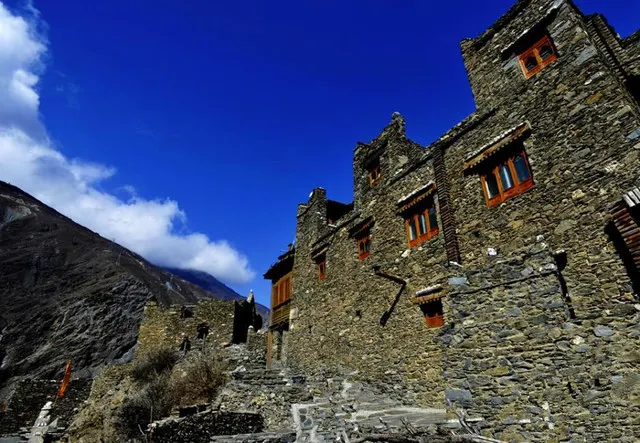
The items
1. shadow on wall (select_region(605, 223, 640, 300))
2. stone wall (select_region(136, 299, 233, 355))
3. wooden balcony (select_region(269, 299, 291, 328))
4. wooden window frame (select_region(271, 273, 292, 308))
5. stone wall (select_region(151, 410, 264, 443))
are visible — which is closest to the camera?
shadow on wall (select_region(605, 223, 640, 300))

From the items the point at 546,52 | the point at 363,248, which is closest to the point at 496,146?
the point at 546,52

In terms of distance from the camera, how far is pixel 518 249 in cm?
913

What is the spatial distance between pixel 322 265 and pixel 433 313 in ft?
26.2

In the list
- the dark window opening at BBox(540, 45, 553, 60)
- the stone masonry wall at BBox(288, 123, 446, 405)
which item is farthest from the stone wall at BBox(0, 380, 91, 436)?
the dark window opening at BBox(540, 45, 553, 60)

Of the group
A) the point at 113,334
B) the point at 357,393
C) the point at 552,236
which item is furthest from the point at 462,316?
the point at 113,334

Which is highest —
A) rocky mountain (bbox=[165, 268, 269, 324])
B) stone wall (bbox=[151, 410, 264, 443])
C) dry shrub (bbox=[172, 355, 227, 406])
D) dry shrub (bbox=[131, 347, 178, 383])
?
rocky mountain (bbox=[165, 268, 269, 324])

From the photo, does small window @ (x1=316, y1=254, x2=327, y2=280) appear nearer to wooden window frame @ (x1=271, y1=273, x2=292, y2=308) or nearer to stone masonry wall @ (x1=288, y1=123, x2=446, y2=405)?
stone masonry wall @ (x1=288, y1=123, x2=446, y2=405)

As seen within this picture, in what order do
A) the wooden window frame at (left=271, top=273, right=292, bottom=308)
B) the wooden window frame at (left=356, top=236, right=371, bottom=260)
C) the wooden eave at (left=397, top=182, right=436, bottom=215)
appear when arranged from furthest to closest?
the wooden window frame at (left=271, top=273, right=292, bottom=308) < the wooden window frame at (left=356, top=236, right=371, bottom=260) < the wooden eave at (left=397, top=182, right=436, bottom=215)

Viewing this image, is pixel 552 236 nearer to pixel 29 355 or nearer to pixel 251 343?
pixel 251 343

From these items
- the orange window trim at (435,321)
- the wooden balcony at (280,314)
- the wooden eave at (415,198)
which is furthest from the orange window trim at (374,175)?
the wooden balcony at (280,314)

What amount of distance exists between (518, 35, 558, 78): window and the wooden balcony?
54.4 feet

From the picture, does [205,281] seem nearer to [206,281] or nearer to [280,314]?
[206,281]

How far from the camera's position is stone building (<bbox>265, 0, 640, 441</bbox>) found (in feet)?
21.9

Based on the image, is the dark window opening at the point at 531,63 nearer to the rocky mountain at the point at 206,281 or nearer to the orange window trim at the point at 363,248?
the orange window trim at the point at 363,248
